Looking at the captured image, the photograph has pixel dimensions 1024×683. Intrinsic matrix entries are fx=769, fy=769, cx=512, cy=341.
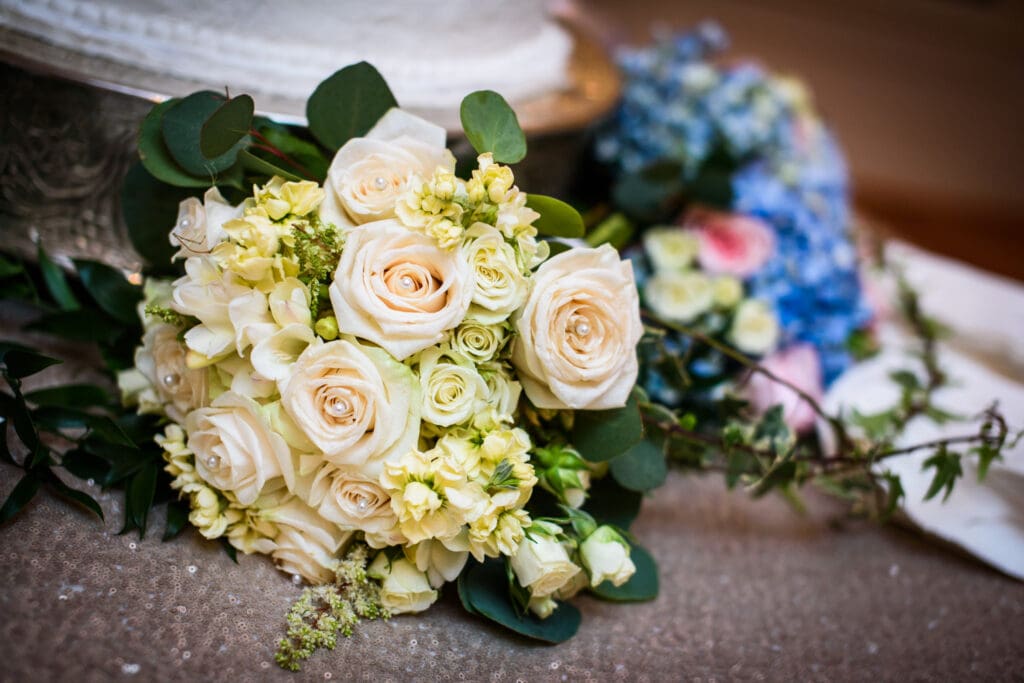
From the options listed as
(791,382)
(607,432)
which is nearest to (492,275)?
(607,432)

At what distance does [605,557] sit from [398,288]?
265 millimetres

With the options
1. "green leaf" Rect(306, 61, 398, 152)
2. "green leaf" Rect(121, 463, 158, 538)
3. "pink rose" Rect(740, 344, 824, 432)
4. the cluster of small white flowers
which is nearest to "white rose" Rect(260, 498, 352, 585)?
the cluster of small white flowers

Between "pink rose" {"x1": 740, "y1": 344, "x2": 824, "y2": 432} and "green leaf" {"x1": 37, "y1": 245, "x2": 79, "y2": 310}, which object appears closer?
"green leaf" {"x1": 37, "y1": 245, "x2": 79, "y2": 310}

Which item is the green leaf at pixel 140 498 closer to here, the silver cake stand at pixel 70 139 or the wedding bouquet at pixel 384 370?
the wedding bouquet at pixel 384 370

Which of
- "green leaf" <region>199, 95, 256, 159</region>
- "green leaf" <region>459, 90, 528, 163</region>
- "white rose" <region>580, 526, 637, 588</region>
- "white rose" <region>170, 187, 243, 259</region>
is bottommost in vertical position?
"white rose" <region>580, 526, 637, 588</region>

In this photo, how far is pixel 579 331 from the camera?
59 cm

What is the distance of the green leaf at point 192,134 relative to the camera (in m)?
0.64

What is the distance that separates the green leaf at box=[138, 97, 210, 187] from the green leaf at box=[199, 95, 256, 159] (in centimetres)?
4

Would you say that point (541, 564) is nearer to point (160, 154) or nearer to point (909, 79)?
point (160, 154)

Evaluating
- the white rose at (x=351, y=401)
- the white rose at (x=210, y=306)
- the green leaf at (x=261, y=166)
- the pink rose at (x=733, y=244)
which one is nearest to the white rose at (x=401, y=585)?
the white rose at (x=351, y=401)

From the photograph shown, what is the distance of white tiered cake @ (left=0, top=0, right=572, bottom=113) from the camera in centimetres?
83

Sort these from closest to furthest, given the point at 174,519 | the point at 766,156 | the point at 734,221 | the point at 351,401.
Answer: the point at 351,401 < the point at 174,519 < the point at 734,221 < the point at 766,156

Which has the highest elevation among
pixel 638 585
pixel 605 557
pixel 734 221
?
pixel 734 221

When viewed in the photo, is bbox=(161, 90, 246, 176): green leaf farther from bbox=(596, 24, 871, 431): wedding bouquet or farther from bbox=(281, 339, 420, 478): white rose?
bbox=(596, 24, 871, 431): wedding bouquet
